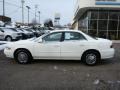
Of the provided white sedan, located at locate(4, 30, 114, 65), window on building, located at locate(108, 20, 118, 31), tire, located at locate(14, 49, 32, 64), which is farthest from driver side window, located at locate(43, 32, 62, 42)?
window on building, located at locate(108, 20, 118, 31)

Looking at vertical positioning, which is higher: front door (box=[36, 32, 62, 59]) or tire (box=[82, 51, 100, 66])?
front door (box=[36, 32, 62, 59])

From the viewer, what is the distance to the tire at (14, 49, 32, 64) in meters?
11.2

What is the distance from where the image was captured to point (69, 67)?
10.6 meters

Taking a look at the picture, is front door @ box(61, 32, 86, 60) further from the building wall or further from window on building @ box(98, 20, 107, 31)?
window on building @ box(98, 20, 107, 31)

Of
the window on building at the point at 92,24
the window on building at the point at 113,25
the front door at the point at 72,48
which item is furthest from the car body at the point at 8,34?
the front door at the point at 72,48

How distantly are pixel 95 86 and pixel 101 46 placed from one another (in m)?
3.67

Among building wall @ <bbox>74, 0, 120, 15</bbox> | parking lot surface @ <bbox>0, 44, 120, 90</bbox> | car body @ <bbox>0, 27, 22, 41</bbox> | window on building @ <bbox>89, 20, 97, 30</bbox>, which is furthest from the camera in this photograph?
window on building @ <bbox>89, 20, 97, 30</bbox>

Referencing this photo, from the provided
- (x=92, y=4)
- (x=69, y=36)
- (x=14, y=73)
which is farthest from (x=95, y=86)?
(x=92, y=4)

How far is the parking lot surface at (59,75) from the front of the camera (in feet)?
24.5

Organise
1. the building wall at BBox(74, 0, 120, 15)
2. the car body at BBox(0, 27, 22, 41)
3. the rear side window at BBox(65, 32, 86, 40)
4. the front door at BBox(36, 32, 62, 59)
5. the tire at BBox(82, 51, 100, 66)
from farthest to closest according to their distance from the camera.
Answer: the building wall at BBox(74, 0, 120, 15)
the car body at BBox(0, 27, 22, 41)
the rear side window at BBox(65, 32, 86, 40)
the front door at BBox(36, 32, 62, 59)
the tire at BBox(82, 51, 100, 66)

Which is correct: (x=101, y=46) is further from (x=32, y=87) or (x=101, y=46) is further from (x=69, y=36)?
(x=32, y=87)

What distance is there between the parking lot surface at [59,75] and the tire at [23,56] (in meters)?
0.26

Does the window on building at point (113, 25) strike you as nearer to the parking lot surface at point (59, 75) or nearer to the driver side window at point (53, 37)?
the parking lot surface at point (59, 75)

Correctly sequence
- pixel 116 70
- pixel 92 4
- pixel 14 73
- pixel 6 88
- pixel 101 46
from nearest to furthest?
pixel 6 88 → pixel 14 73 → pixel 116 70 → pixel 101 46 → pixel 92 4
